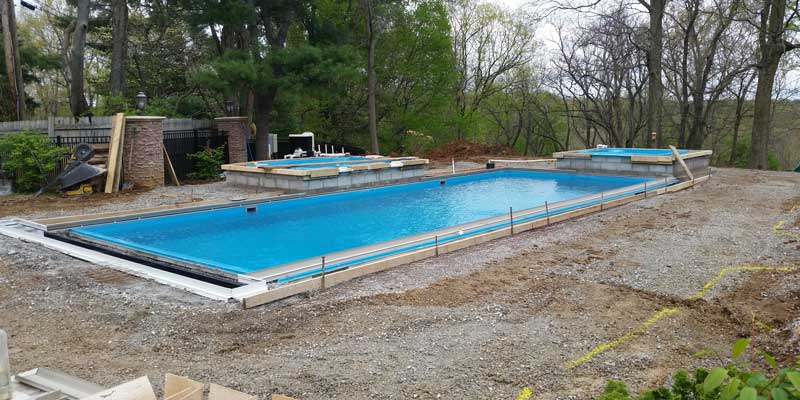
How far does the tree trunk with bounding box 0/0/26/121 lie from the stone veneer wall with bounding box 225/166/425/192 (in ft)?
21.2

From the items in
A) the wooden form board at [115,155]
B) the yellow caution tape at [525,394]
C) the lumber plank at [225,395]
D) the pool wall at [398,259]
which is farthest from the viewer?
the wooden form board at [115,155]

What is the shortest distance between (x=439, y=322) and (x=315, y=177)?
8.35 metres

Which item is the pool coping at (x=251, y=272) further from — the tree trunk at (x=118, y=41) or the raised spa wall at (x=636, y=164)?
the tree trunk at (x=118, y=41)

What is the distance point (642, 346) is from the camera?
402 centimetres

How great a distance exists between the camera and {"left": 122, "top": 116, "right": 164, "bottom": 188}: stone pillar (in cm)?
1223

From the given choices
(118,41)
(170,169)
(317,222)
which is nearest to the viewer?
(317,222)

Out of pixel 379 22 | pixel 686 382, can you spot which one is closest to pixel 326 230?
pixel 686 382

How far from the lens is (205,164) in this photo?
1505 cm

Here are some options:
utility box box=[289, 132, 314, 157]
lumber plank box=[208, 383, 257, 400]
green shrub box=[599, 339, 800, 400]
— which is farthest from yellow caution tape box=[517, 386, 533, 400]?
utility box box=[289, 132, 314, 157]

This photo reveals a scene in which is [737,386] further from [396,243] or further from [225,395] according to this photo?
[396,243]

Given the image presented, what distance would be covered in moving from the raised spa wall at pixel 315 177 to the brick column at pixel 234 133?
96.5 inches

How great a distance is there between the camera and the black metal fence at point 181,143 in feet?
41.2

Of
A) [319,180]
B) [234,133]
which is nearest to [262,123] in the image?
[234,133]

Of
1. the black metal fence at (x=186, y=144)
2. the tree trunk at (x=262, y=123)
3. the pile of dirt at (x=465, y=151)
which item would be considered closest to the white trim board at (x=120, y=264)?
the black metal fence at (x=186, y=144)
